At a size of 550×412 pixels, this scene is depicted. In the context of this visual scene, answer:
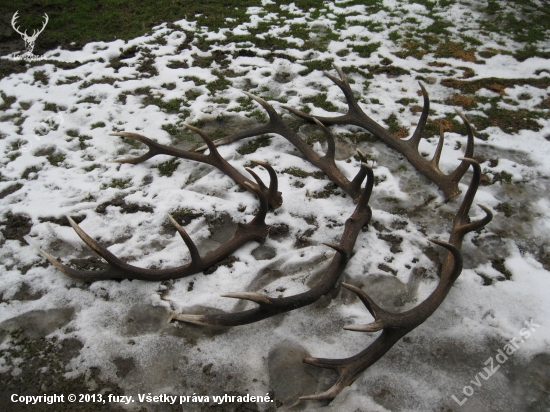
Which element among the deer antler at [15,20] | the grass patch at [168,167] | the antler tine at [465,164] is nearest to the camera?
the antler tine at [465,164]

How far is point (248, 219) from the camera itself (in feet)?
11.8

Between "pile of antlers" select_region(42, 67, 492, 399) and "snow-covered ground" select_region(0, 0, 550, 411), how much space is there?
121mm

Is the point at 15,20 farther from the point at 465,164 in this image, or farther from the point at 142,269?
the point at 465,164

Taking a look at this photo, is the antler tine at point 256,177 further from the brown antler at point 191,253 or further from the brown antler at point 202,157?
the brown antler at point 202,157

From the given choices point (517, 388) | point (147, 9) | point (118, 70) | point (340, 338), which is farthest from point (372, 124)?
point (147, 9)

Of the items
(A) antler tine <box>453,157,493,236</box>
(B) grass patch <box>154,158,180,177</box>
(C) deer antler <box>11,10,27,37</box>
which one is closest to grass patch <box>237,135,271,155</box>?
(B) grass patch <box>154,158,180,177</box>

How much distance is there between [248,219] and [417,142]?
5.88 ft

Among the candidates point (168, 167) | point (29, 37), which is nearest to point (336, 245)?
point (168, 167)

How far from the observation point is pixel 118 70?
5.31 metres

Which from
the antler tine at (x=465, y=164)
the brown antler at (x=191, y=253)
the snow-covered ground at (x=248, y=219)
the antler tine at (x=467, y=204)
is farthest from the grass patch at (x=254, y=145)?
the antler tine at (x=467, y=204)

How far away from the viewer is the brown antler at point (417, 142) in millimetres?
3617

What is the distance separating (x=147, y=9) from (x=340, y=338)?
5874mm

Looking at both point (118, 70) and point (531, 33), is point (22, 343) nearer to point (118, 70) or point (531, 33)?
point (118, 70)

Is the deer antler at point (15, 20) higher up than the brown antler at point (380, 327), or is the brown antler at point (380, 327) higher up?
the deer antler at point (15, 20)
